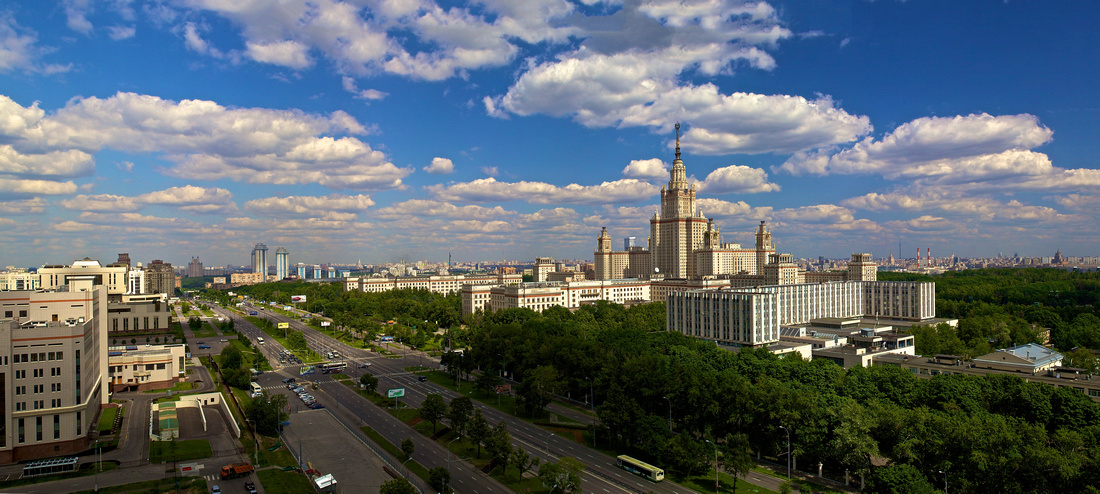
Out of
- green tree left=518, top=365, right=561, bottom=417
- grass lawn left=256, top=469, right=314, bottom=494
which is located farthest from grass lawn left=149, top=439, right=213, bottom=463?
green tree left=518, top=365, right=561, bottom=417

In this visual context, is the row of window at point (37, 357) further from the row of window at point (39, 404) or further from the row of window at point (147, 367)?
the row of window at point (147, 367)

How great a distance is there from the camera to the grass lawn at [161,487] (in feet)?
180

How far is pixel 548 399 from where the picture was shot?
81.9m

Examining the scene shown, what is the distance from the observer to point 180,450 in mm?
66750

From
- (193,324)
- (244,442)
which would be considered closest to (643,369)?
(244,442)

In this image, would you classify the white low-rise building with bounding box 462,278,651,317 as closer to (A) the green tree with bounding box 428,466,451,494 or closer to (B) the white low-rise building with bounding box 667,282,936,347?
(B) the white low-rise building with bounding box 667,282,936,347

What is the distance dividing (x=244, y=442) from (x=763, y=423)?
5816 cm

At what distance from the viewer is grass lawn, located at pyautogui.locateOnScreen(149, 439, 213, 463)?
211 ft

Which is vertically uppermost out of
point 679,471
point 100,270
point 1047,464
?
point 100,270

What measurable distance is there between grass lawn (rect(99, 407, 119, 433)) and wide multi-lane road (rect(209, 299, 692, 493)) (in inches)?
1001

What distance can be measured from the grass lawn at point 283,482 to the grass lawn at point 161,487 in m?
5.21

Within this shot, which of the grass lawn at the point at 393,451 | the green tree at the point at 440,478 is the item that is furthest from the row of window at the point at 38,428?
the green tree at the point at 440,478

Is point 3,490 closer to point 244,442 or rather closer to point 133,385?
point 244,442

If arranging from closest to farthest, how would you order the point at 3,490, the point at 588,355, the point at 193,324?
1. the point at 3,490
2. the point at 588,355
3. the point at 193,324
